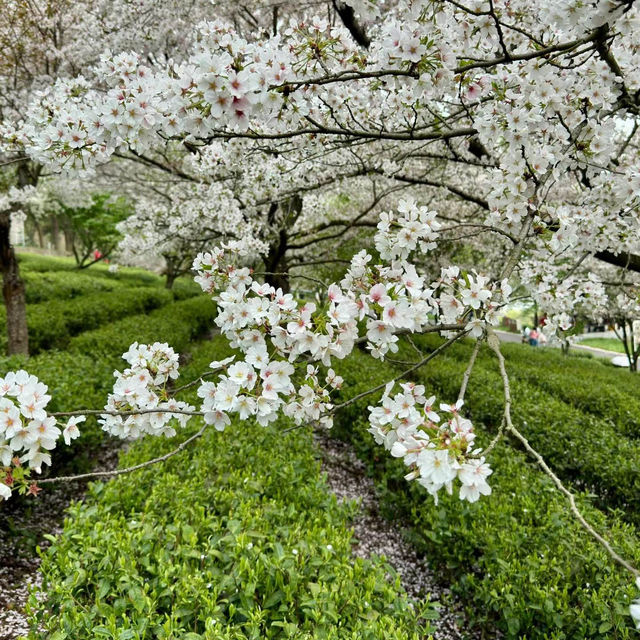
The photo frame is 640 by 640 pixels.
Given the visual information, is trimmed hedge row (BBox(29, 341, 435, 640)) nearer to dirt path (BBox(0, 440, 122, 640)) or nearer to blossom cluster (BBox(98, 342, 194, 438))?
blossom cluster (BBox(98, 342, 194, 438))

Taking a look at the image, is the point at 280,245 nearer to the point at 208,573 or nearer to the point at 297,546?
the point at 297,546

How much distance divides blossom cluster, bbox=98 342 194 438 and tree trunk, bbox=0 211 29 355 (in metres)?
5.75

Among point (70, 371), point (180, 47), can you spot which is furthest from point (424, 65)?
point (180, 47)

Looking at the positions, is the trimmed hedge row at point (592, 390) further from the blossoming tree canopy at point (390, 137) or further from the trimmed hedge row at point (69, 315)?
the trimmed hedge row at point (69, 315)

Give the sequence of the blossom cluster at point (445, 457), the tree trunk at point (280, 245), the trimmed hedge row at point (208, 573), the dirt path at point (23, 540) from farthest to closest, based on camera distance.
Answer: the tree trunk at point (280, 245) → the dirt path at point (23, 540) → the trimmed hedge row at point (208, 573) → the blossom cluster at point (445, 457)

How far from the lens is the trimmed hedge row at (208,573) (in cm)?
184

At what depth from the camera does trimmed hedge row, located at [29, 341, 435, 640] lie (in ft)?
6.04

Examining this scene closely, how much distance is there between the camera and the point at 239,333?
1.82 metres

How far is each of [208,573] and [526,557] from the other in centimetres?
194

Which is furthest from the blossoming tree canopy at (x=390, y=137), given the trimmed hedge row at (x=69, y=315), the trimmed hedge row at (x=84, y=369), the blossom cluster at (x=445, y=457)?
the trimmed hedge row at (x=69, y=315)

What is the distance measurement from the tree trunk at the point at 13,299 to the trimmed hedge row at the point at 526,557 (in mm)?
5971

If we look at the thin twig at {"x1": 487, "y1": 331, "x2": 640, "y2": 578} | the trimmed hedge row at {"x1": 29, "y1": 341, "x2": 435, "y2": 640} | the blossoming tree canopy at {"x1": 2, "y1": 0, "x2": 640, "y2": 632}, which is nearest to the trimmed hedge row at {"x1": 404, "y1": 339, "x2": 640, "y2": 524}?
the trimmed hedge row at {"x1": 29, "y1": 341, "x2": 435, "y2": 640}

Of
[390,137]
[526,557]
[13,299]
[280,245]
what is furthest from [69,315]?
[526,557]

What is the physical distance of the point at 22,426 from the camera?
4.52 feet
